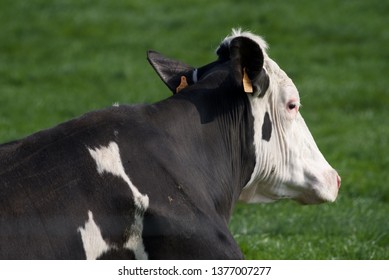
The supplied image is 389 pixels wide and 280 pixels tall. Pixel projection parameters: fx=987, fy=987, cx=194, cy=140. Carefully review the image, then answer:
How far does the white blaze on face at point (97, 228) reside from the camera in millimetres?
5223

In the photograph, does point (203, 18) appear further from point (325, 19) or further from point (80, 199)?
point (80, 199)

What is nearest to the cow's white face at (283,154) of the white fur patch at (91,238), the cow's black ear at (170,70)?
the cow's black ear at (170,70)

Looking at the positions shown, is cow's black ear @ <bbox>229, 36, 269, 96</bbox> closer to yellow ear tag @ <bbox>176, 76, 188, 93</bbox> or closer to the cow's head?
the cow's head

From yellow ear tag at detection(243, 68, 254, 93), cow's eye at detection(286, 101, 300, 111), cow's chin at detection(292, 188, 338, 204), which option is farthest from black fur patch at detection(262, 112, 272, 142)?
cow's chin at detection(292, 188, 338, 204)

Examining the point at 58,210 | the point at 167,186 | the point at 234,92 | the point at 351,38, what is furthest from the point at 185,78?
the point at 351,38

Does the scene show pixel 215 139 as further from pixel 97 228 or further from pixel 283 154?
pixel 97 228

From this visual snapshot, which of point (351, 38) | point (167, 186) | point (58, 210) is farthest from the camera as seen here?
point (351, 38)

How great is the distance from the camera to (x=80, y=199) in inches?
206

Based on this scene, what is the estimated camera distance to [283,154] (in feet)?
21.6

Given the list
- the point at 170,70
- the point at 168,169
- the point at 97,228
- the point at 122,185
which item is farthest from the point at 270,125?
the point at 97,228

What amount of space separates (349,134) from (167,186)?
11.6m

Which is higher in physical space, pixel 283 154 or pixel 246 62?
pixel 246 62

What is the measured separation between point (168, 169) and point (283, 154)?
1.24 meters

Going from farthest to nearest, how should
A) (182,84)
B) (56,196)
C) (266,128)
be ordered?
1. (182,84)
2. (266,128)
3. (56,196)
